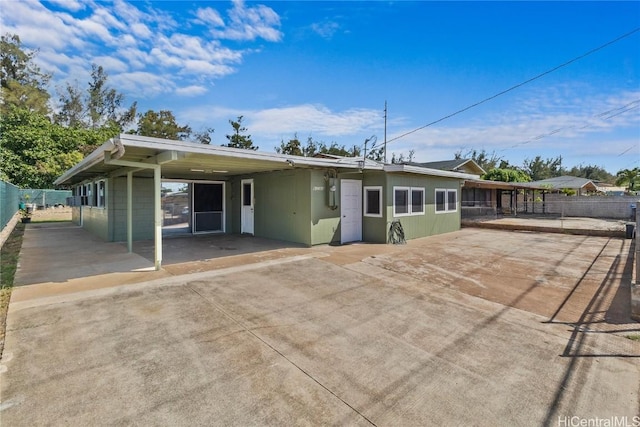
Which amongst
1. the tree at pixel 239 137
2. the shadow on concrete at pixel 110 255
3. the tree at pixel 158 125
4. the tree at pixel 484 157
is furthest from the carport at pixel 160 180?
the tree at pixel 484 157

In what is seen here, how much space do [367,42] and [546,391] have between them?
13198 millimetres

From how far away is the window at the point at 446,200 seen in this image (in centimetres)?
1198

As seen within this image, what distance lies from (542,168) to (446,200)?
48347 mm

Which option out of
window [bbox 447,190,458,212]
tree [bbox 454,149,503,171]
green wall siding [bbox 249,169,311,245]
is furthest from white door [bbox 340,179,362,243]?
tree [bbox 454,149,503,171]

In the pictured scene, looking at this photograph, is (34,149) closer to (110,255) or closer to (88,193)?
(88,193)

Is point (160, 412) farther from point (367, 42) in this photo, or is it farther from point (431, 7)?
point (367, 42)

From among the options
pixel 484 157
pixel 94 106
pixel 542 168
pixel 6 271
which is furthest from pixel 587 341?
pixel 542 168

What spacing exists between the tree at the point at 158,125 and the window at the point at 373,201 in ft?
98.6

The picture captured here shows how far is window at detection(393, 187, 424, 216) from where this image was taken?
971 cm

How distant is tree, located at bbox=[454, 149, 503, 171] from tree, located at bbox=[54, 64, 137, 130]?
45969 mm

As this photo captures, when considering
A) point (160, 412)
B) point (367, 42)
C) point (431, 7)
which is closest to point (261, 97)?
point (367, 42)

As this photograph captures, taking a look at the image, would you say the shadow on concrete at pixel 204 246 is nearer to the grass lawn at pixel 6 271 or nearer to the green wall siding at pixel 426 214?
the grass lawn at pixel 6 271

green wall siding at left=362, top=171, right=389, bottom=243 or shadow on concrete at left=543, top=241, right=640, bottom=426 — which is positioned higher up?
green wall siding at left=362, top=171, right=389, bottom=243

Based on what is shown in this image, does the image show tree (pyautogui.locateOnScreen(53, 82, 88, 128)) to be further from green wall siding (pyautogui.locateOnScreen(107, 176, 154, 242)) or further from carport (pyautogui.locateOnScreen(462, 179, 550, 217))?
carport (pyautogui.locateOnScreen(462, 179, 550, 217))
